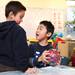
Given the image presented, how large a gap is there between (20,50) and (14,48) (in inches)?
1.1

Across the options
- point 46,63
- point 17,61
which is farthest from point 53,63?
point 17,61

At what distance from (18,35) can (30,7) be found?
2463 millimetres

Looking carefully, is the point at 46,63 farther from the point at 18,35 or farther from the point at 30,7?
Answer: the point at 30,7

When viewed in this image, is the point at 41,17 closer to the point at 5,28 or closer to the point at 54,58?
the point at 54,58

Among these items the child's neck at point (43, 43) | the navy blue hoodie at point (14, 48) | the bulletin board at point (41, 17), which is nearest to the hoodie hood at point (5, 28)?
the navy blue hoodie at point (14, 48)

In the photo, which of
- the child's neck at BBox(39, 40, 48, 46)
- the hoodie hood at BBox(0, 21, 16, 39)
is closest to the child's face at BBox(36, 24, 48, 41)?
the child's neck at BBox(39, 40, 48, 46)

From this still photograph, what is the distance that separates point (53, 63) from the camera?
1.10 metres

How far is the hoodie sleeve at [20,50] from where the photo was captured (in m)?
0.92

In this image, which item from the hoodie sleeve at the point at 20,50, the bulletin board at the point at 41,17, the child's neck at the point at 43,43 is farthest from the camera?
the bulletin board at the point at 41,17

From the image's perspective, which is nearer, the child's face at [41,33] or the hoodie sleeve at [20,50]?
the hoodie sleeve at [20,50]

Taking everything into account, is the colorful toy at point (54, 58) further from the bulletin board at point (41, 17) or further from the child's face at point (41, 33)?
the bulletin board at point (41, 17)

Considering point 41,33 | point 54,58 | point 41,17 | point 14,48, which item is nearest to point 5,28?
point 14,48

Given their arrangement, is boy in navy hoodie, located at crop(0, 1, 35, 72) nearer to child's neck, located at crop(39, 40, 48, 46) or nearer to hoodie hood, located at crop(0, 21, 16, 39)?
hoodie hood, located at crop(0, 21, 16, 39)

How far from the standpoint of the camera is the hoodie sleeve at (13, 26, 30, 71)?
36.2 inches
